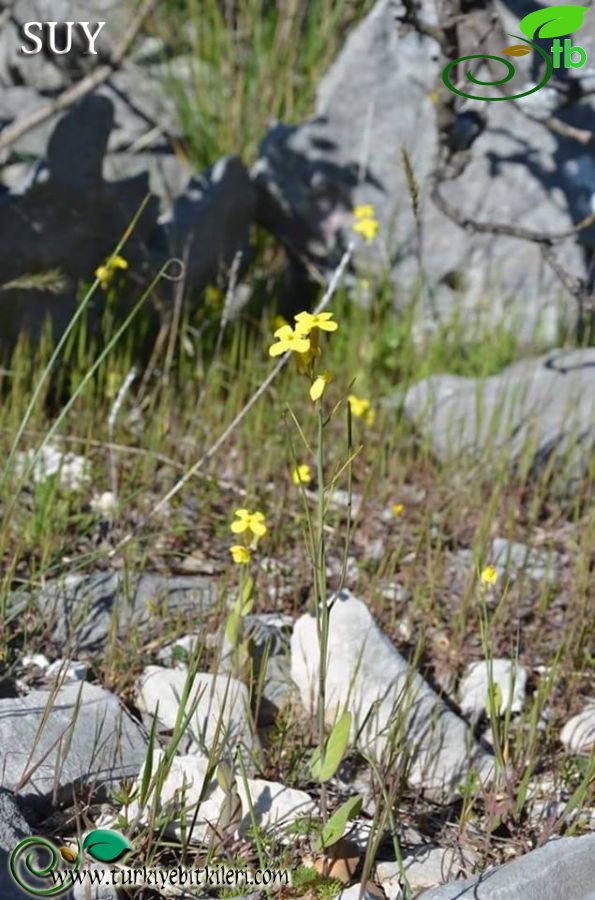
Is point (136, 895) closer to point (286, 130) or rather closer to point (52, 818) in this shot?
point (52, 818)

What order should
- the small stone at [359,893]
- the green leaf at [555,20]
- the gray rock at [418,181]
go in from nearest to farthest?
the small stone at [359,893] → the green leaf at [555,20] → the gray rock at [418,181]

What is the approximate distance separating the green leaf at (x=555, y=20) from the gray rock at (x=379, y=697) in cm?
231

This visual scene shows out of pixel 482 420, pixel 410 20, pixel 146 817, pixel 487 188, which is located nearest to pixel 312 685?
pixel 146 817

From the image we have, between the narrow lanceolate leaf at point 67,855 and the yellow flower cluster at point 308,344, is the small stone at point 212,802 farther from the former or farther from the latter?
the yellow flower cluster at point 308,344

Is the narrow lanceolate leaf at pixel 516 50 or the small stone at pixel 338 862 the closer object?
the small stone at pixel 338 862

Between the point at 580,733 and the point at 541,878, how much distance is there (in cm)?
65

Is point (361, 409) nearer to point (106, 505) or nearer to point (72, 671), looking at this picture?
point (106, 505)

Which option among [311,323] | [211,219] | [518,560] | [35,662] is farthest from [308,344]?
[211,219]

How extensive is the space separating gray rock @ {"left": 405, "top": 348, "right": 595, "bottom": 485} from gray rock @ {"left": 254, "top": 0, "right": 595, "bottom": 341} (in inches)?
19.7

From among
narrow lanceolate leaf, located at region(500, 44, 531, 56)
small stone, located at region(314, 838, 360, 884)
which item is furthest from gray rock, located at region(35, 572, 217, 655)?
→ narrow lanceolate leaf, located at region(500, 44, 531, 56)

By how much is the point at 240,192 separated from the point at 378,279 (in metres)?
0.59

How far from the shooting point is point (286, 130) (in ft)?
15.0

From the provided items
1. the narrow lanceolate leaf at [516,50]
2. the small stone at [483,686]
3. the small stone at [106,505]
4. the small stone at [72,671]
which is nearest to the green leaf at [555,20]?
the narrow lanceolate leaf at [516,50]

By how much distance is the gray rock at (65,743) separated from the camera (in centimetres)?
218
